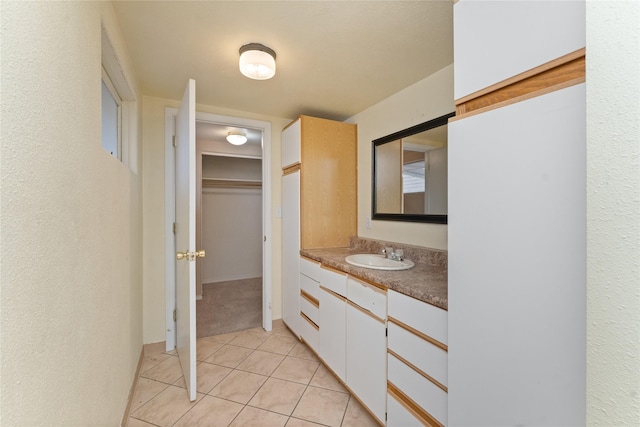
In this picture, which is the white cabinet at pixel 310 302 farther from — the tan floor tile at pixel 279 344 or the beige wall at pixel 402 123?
the beige wall at pixel 402 123

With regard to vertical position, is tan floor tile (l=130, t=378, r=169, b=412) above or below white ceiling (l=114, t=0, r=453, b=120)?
below

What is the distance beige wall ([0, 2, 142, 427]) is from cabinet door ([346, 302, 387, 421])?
48.7 inches

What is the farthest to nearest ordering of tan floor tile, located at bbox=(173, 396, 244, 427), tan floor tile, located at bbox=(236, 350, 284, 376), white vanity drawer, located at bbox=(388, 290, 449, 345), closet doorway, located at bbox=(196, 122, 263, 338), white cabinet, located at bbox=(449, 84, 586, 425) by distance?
closet doorway, located at bbox=(196, 122, 263, 338) → tan floor tile, located at bbox=(236, 350, 284, 376) → tan floor tile, located at bbox=(173, 396, 244, 427) → white vanity drawer, located at bbox=(388, 290, 449, 345) → white cabinet, located at bbox=(449, 84, 586, 425)

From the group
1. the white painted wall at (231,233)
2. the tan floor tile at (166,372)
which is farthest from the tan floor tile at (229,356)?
the white painted wall at (231,233)

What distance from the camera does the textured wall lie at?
45 cm

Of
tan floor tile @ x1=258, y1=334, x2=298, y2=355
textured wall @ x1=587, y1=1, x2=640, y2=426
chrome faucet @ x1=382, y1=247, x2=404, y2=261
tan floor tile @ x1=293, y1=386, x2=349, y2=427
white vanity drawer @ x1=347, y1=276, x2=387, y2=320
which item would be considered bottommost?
tan floor tile @ x1=258, y1=334, x2=298, y2=355

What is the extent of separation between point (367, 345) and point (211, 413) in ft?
3.40

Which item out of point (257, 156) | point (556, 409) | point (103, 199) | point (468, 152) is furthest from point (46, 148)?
point (257, 156)

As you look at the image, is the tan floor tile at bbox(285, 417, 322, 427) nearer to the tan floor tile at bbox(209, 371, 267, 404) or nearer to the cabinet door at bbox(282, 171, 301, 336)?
the tan floor tile at bbox(209, 371, 267, 404)

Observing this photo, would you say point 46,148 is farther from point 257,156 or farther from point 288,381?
point 257,156

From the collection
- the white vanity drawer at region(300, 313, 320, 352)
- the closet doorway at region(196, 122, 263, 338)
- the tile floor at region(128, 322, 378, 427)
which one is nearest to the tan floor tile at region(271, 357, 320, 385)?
the tile floor at region(128, 322, 378, 427)

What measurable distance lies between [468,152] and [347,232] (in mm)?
1820

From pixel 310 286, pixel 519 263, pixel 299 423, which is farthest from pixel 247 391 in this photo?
pixel 519 263

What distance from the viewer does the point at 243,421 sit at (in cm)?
152
